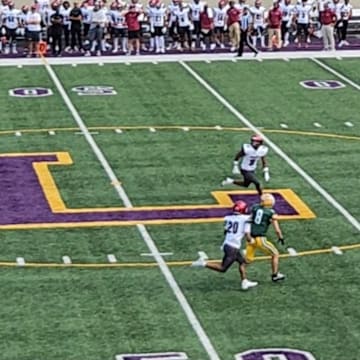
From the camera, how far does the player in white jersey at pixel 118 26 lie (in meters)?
39.7

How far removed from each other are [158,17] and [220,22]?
178cm

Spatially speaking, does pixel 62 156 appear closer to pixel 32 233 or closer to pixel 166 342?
pixel 32 233

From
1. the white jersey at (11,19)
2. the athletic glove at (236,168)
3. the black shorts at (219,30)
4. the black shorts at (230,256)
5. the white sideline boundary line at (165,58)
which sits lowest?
the white sideline boundary line at (165,58)

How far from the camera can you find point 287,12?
1614 inches

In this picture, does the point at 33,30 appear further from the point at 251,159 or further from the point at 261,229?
the point at 261,229

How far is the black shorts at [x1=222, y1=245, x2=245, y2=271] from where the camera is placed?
64.0 feet

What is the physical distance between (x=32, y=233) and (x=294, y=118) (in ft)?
31.9

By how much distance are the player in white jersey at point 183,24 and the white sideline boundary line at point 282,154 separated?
109 inches

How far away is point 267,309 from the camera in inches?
745

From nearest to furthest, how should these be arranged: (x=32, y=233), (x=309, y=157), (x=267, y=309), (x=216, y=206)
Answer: (x=267, y=309)
(x=32, y=233)
(x=216, y=206)
(x=309, y=157)

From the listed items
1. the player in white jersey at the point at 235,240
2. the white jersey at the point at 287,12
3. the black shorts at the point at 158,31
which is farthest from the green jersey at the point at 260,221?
the white jersey at the point at 287,12

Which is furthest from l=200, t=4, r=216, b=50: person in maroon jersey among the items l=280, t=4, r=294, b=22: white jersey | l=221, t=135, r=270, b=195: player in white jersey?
l=221, t=135, r=270, b=195: player in white jersey

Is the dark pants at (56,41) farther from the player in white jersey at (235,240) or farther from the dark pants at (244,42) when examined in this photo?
the player in white jersey at (235,240)

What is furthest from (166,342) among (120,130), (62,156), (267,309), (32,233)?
(120,130)
